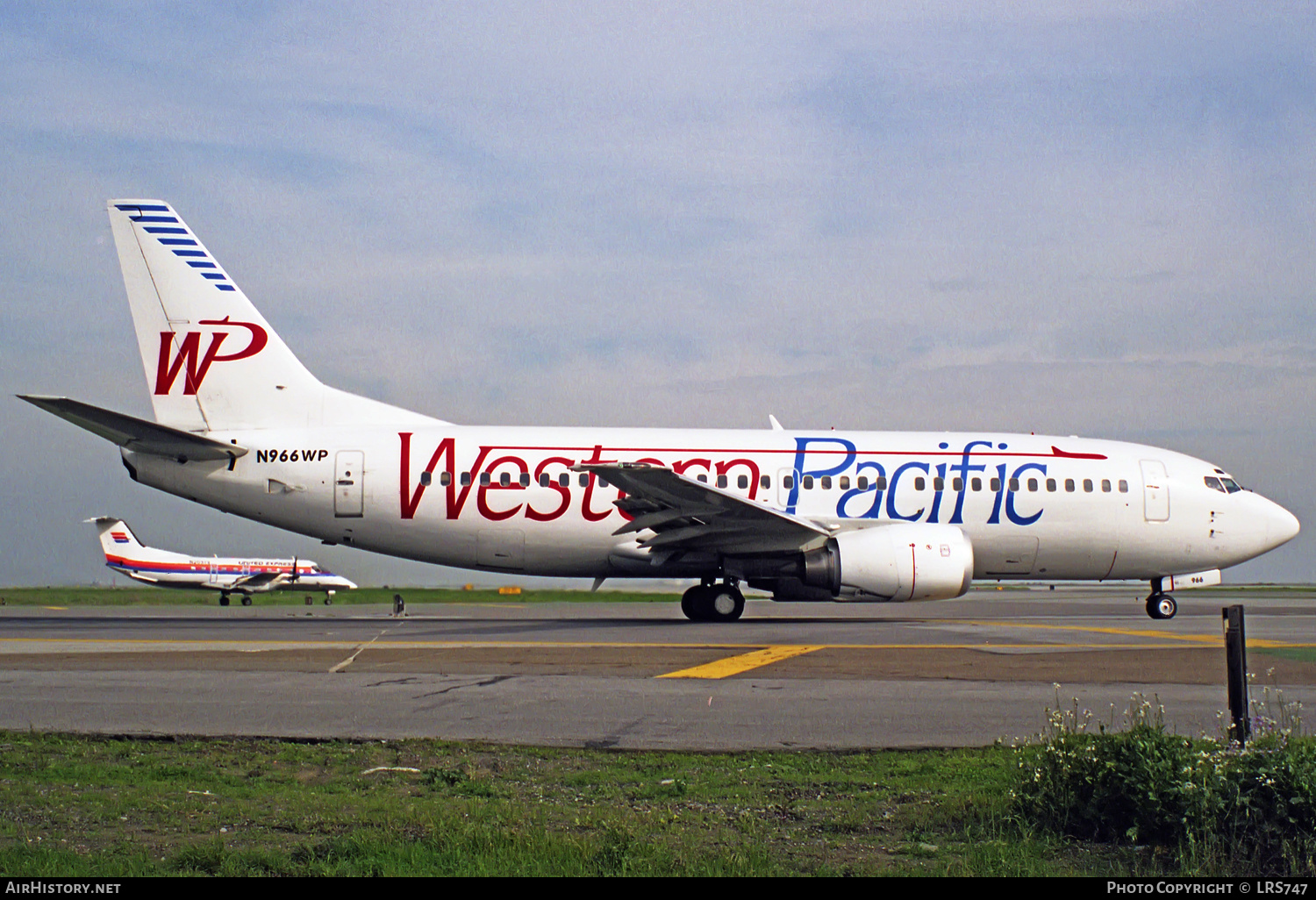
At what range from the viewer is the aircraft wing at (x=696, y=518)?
18.8 metres

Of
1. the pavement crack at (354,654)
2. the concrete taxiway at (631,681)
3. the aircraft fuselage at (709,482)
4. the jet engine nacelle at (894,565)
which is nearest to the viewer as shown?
the concrete taxiway at (631,681)

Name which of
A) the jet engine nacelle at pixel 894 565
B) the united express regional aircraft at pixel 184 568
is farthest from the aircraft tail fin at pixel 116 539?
the jet engine nacelle at pixel 894 565

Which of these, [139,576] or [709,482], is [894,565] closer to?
[709,482]

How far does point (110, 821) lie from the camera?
215 inches

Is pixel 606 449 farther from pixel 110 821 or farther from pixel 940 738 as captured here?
pixel 110 821

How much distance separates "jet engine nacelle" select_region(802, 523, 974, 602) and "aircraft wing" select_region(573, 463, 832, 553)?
0.67 m

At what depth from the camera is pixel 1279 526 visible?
77.8 ft

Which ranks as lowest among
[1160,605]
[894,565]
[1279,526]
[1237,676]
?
[1160,605]

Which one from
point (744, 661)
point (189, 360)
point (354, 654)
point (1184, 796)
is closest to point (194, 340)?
point (189, 360)

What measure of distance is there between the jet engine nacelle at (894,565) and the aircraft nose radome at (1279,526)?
8971 millimetres

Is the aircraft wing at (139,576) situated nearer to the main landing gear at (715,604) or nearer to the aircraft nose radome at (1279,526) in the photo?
the main landing gear at (715,604)

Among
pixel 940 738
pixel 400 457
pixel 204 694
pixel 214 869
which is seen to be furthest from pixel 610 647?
pixel 214 869

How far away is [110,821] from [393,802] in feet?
4.52

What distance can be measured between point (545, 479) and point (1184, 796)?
54.5ft
